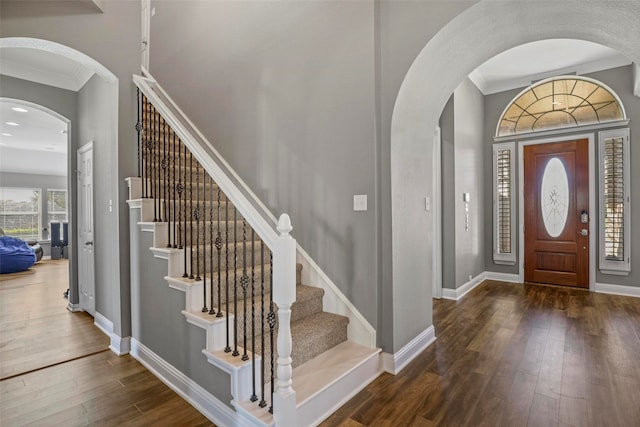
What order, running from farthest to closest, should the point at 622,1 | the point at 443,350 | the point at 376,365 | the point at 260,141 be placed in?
the point at 260,141, the point at 443,350, the point at 376,365, the point at 622,1

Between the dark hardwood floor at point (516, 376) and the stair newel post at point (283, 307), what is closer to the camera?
the stair newel post at point (283, 307)

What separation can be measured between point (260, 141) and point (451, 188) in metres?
2.77

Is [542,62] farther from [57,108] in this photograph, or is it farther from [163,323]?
[57,108]

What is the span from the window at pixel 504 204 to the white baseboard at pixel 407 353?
3.22 m

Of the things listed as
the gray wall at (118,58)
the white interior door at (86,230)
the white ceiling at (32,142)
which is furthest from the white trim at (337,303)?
the white ceiling at (32,142)

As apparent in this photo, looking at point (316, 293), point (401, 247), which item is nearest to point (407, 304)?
point (401, 247)

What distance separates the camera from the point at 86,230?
13.2 ft

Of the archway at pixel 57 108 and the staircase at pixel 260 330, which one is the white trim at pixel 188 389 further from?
the archway at pixel 57 108

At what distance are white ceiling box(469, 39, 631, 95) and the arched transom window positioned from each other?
0.15 metres

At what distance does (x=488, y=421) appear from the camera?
6.12 ft

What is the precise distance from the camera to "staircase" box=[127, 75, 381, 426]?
1.69m

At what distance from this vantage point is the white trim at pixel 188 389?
6.12 feet

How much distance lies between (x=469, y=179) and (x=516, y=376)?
328cm

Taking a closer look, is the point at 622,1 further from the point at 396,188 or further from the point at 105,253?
the point at 105,253
